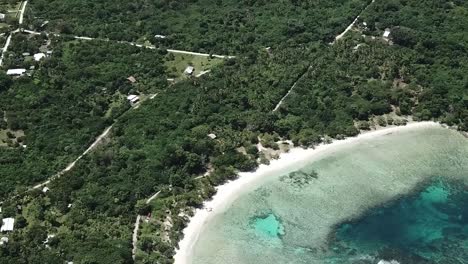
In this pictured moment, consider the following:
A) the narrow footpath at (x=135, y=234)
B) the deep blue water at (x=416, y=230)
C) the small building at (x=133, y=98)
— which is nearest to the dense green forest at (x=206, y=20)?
the small building at (x=133, y=98)

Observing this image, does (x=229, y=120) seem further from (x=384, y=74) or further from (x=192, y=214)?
(x=384, y=74)

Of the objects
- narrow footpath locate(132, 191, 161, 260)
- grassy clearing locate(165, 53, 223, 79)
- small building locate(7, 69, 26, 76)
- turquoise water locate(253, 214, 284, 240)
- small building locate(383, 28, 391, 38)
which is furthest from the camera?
small building locate(383, 28, 391, 38)

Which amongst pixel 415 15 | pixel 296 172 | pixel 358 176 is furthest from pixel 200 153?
pixel 415 15

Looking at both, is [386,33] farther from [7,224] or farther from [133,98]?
[7,224]

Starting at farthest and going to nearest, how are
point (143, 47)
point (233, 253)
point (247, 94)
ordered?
point (143, 47) → point (247, 94) → point (233, 253)

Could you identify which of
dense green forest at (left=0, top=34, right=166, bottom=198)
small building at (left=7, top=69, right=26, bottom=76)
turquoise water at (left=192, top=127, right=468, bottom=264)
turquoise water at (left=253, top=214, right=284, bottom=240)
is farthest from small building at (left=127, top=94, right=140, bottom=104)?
turquoise water at (left=253, top=214, right=284, bottom=240)

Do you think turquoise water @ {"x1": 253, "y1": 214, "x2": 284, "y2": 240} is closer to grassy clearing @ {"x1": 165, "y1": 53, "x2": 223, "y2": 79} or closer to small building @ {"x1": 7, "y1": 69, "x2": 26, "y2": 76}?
grassy clearing @ {"x1": 165, "y1": 53, "x2": 223, "y2": 79}
